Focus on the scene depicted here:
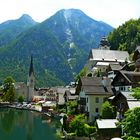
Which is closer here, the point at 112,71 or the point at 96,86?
the point at 96,86

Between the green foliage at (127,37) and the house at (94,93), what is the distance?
178 feet

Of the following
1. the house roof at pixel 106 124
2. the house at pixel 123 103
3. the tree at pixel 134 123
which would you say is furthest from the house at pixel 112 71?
the tree at pixel 134 123

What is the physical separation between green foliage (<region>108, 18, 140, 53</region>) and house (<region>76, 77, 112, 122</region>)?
2136 inches

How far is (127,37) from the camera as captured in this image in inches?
4710

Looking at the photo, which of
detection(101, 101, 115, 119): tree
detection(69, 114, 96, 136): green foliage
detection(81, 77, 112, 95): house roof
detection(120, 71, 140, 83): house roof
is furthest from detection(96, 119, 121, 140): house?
detection(81, 77, 112, 95): house roof

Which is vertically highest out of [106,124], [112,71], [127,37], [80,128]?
[127,37]

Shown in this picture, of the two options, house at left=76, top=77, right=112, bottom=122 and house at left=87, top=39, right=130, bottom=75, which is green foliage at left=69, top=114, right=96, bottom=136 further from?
house at left=87, top=39, right=130, bottom=75

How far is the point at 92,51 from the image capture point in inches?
4058

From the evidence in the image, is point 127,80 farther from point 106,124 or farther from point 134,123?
point 134,123

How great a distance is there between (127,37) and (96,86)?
65.5 meters

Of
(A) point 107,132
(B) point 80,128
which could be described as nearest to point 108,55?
(B) point 80,128

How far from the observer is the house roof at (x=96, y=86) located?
56219mm

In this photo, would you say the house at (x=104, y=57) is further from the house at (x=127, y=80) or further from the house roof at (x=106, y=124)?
the house roof at (x=106, y=124)

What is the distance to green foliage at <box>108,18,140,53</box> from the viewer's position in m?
113
